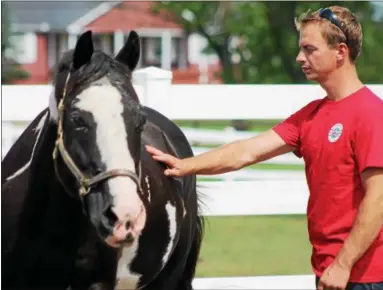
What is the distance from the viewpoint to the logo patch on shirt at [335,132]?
4.09 metres

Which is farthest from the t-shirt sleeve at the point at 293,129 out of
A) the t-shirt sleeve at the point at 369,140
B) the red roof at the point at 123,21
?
the red roof at the point at 123,21

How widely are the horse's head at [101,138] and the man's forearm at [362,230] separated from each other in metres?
0.83

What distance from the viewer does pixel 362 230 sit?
155 inches

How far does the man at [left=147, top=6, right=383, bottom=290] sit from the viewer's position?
3.96m

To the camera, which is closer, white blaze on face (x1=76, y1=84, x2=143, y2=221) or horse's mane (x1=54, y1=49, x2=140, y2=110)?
white blaze on face (x1=76, y1=84, x2=143, y2=221)

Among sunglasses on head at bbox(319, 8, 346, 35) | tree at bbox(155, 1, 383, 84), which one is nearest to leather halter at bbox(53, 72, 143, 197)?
sunglasses on head at bbox(319, 8, 346, 35)

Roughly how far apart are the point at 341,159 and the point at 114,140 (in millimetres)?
927

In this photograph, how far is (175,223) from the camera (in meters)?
5.32

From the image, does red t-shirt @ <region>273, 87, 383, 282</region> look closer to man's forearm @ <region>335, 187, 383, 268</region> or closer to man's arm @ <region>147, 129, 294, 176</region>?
man's forearm @ <region>335, 187, 383, 268</region>

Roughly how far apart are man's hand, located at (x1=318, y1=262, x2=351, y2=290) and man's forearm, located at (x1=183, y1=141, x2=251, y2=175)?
823mm

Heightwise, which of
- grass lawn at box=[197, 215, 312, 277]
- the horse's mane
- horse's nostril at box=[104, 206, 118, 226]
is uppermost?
the horse's mane

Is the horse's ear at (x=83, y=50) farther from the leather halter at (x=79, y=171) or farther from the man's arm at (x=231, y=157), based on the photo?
the man's arm at (x=231, y=157)

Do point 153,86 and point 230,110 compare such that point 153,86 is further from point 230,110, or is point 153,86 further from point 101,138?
point 101,138

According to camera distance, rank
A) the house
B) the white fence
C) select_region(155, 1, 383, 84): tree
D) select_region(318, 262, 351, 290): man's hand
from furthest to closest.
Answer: the house → select_region(155, 1, 383, 84): tree → the white fence → select_region(318, 262, 351, 290): man's hand
